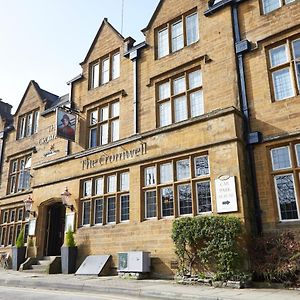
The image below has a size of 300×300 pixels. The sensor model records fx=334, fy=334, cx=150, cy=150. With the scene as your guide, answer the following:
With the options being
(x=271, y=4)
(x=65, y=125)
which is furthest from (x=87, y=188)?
(x=271, y=4)

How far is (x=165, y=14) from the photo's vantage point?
16.3 m

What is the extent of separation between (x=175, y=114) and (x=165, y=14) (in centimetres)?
531

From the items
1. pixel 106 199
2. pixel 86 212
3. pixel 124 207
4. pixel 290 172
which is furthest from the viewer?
pixel 86 212

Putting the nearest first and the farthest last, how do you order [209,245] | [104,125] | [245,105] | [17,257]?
[209,245]
[245,105]
[17,257]
[104,125]

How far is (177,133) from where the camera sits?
1280 cm

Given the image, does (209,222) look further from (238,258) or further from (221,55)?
(221,55)

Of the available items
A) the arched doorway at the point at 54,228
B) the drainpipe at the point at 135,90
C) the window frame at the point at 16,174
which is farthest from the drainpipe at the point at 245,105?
the window frame at the point at 16,174

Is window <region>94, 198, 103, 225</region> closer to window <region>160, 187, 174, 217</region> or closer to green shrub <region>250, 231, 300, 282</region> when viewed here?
window <region>160, 187, 174, 217</region>

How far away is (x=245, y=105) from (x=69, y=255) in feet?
31.5

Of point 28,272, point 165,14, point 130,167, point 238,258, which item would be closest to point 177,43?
point 165,14

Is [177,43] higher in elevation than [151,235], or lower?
higher

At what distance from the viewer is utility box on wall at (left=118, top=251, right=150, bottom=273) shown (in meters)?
11.8

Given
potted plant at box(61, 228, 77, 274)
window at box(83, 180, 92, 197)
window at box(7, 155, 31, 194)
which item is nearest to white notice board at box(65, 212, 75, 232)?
potted plant at box(61, 228, 77, 274)

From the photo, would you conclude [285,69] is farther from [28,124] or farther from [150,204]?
[28,124]
